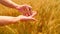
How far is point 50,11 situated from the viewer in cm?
162

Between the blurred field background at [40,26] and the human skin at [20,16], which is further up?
the human skin at [20,16]

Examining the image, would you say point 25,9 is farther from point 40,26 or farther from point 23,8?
point 40,26

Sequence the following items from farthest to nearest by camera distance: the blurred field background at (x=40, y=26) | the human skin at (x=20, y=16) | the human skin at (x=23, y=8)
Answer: the human skin at (x=23, y=8), the blurred field background at (x=40, y=26), the human skin at (x=20, y=16)

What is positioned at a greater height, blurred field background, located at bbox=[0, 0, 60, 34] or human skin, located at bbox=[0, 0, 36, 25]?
human skin, located at bbox=[0, 0, 36, 25]

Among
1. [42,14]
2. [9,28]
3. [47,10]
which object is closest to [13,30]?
[9,28]

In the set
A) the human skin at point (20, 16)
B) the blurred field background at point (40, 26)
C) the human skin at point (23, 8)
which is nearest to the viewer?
the human skin at point (20, 16)

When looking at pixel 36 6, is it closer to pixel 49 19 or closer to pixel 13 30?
pixel 49 19

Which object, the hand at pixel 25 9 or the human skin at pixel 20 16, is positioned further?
the hand at pixel 25 9

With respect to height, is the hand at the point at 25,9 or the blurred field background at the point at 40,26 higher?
the hand at the point at 25,9

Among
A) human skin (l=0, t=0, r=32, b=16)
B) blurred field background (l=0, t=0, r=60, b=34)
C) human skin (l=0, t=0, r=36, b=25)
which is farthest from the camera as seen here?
human skin (l=0, t=0, r=32, b=16)

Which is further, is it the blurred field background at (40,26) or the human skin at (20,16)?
the blurred field background at (40,26)

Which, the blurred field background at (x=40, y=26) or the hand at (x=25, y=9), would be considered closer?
the blurred field background at (x=40, y=26)

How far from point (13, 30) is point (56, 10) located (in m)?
0.54

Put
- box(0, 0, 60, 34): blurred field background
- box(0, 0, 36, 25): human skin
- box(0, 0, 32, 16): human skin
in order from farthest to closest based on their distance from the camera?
box(0, 0, 32, 16): human skin
box(0, 0, 60, 34): blurred field background
box(0, 0, 36, 25): human skin
